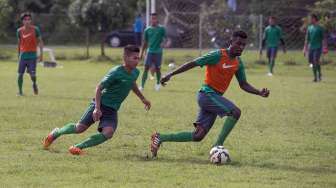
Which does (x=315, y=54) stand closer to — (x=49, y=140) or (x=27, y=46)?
(x=27, y=46)

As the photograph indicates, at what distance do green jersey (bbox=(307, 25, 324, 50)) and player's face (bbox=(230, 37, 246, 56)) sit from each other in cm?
1435


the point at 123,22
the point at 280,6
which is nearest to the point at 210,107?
the point at 123,22

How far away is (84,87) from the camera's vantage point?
21.2 m

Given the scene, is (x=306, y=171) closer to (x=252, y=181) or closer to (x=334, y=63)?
(x=252, y=181)

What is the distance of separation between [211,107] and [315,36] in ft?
47.4

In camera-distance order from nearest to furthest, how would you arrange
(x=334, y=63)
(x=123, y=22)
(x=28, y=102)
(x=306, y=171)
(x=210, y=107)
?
(x=306, y=171) → (x=210, y=107) → (x=28, y=102) → (x=334, y=63) → (x=123, y=22)

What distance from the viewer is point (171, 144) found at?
11.1 m

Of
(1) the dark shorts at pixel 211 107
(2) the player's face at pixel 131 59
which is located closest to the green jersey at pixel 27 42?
(2) the player's face at pixel 131 59

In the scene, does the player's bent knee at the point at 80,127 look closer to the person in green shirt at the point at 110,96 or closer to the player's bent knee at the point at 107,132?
the person in green shirt at the point at 110,96

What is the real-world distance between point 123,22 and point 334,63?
32.6ft

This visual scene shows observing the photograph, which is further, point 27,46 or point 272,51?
point 272,51

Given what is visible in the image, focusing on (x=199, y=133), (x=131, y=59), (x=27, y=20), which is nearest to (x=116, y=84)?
(x=131, y=59)

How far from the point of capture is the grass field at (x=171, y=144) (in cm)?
840

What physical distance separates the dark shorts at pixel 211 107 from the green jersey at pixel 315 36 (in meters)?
14.3
